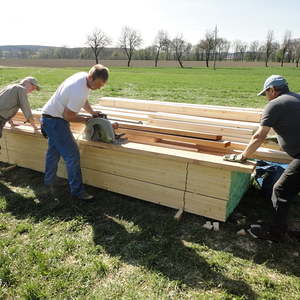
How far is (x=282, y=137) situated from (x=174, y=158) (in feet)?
4.26

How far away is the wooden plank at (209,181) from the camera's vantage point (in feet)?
12.1

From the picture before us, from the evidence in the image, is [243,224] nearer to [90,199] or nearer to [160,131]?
[160,131]

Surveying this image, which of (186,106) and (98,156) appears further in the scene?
(186,106)

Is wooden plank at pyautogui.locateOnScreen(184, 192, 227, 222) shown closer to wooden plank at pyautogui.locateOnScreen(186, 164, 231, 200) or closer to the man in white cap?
wooden plank at pyautogui.locateOnScreen(186, 164, 231, 200)

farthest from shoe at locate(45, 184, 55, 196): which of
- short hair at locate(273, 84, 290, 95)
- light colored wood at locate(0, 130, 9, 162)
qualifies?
short hair at locate(273, 84, 290, 95)

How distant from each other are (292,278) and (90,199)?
2775 mm

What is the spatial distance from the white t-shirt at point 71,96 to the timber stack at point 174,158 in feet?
2.12

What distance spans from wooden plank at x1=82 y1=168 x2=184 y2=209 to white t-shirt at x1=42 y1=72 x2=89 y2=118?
1142 millimetres

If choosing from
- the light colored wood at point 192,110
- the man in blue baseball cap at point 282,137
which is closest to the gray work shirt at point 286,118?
the man in blue baseball cap at point 282,137

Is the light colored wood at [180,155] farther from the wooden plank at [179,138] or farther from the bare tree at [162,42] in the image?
the bare tree at [162,42]

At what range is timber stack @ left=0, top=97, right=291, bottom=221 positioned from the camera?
3.79 meters

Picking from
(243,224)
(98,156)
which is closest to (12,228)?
(98,156)

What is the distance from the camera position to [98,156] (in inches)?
180

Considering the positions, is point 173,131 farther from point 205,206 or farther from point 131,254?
point 131,254
